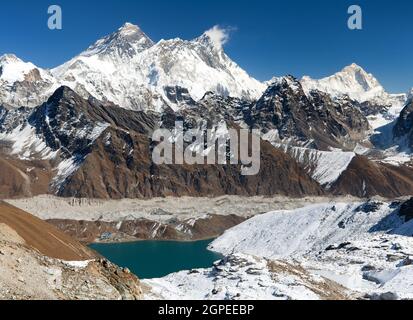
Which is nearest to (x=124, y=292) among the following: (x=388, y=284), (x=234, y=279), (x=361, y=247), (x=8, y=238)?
(x=8, y=238)

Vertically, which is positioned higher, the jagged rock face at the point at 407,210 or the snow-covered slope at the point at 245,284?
the jagged rock face at the point at 407,210

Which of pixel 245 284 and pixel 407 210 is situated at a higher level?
pixel 407 210

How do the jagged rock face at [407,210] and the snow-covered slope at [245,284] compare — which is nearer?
the snow-covered slope at [245,284]

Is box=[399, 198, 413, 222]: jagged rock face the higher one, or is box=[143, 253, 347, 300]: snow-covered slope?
box=[399, 198, 413, 222]: jagged rock face

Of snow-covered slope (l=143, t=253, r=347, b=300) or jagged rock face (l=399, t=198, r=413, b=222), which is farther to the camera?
jagged rock face (l=399, t=198, r=413, b=222)

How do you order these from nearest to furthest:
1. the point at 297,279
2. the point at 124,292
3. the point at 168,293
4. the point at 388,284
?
the point at 124,292
the point at 168,293
the point at 297,279
the point at 388,284
